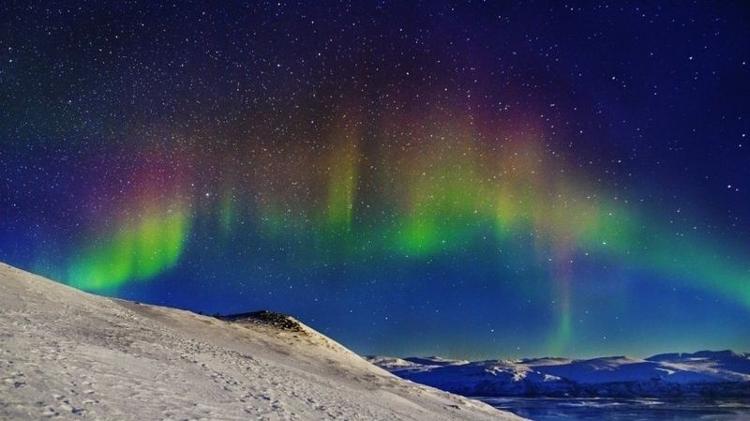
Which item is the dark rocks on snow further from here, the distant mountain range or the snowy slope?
the distant mountain range

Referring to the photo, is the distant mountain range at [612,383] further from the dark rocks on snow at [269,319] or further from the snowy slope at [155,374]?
the snowy slope at [155,374]

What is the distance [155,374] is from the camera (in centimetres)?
1411

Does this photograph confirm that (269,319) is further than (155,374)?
Yes

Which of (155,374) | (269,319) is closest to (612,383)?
(269,319)

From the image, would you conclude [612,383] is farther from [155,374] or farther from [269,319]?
[155,374]

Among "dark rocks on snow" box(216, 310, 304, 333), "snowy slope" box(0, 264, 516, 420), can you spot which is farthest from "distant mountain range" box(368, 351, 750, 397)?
"snowy slope" box(0, 264, 516, 420)

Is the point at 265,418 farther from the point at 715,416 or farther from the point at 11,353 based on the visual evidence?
the point at 715,416

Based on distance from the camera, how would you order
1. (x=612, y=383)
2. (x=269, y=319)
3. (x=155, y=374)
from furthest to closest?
1. (x=612, y=383)
2. (x=269, y=319)
3. (x=155, y=374)

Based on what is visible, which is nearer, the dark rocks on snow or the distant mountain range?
the dark rocks on snow

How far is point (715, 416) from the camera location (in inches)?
2564

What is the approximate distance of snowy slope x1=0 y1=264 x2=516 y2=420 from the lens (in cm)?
1049

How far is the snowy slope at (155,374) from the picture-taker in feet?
34.4

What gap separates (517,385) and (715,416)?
112 m

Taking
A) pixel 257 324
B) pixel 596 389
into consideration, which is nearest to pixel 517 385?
pixel 596 389
